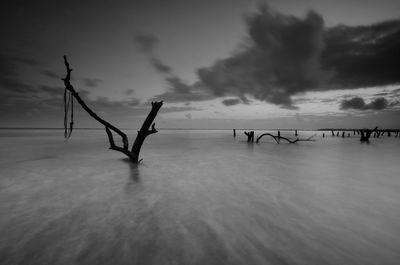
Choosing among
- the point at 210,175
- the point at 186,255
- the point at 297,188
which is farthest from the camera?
the point at 210,175

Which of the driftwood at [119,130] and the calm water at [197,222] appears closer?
the calm water at [197,222]

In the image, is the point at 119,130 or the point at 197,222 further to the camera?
the point at 119,130

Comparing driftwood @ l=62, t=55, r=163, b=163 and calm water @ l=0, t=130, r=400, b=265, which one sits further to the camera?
driftwood @ l=62, t=55, r=163, b=163

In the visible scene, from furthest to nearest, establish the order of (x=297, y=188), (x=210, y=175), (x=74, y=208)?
(x=210, y=175) → (x=297, y=188) → (x=74, y=208)

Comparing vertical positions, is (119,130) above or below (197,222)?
above

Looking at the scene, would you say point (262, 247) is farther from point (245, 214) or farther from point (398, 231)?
point (398, 231)

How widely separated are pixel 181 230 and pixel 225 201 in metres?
2.52

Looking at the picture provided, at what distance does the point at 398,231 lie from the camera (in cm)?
474

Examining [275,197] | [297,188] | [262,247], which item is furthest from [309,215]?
[297,188]

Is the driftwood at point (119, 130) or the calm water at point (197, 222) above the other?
the driftwood at point (119, 130)

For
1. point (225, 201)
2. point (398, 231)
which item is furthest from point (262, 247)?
point (398, 231)

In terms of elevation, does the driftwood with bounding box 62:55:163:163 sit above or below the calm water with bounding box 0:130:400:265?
above

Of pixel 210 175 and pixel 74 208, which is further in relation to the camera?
pixel 210 175

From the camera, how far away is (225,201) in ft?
22.6
